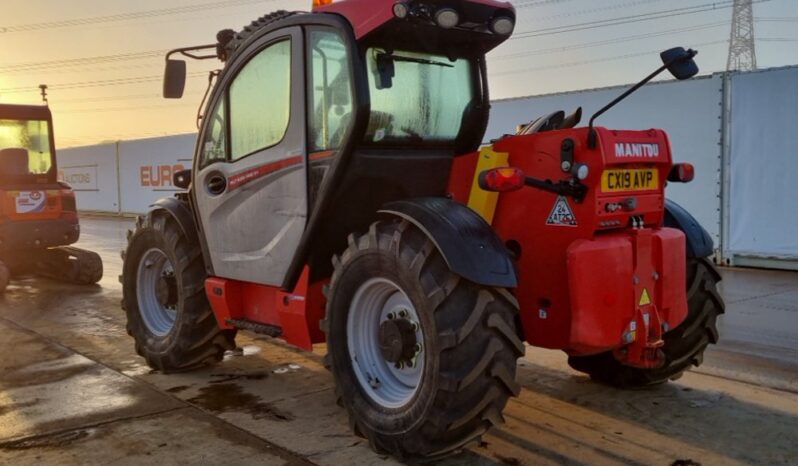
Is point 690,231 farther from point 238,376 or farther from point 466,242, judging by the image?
point 238,376

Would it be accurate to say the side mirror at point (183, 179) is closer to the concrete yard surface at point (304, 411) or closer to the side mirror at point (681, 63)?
the concrete yard surface at point (304, 411)

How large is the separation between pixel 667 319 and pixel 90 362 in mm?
4440

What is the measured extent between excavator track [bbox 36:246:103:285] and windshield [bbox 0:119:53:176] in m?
1.26

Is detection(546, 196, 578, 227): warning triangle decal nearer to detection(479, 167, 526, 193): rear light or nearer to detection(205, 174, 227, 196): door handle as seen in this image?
detection(479, 167, 526, 193): rear light

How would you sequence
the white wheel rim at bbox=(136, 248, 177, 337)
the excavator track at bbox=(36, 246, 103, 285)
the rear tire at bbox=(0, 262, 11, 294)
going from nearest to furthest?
the white wheel rim at bbox=(136, 248, 177, 337)
the rear tire at bbox=(0, 262, 11, 294)
the excavator track at bbox=(36, 246, 103, 285)

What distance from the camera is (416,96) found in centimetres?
460

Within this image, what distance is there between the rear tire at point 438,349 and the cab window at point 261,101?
1.20m

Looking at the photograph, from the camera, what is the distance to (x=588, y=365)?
5195 mm

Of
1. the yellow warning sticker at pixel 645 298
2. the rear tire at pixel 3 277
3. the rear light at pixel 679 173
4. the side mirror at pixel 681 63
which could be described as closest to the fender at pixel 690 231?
the rear light at pixel 679 173

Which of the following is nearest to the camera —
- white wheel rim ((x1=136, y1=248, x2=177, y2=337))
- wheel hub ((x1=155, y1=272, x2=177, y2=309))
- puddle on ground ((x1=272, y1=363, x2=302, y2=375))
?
puddle on ground ((x1=272, y1=363, x2=302, y2=375))

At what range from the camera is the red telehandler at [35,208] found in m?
10.3

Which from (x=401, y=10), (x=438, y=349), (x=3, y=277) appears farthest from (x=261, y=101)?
(x=3, y=277)

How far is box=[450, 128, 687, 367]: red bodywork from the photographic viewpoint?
3.87 metres

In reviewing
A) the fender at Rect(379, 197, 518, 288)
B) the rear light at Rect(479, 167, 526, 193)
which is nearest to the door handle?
the fender at Rect(379, 197, 518, 288)
